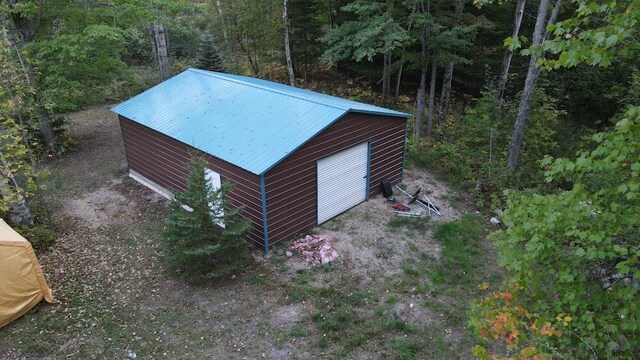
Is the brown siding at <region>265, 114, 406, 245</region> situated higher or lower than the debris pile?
higher

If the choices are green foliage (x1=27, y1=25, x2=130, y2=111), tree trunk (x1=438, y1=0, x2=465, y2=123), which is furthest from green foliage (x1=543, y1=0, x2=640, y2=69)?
green foliage (x1=27, y1=25, x2=130, y2=111)

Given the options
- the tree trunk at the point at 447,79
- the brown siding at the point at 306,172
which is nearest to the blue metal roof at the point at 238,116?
the brown siding at the point at 306,172

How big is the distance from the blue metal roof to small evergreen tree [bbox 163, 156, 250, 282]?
1099mm

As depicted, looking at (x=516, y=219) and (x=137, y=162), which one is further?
(x=137, y=162)

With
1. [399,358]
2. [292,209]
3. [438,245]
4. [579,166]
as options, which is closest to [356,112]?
[292,209]

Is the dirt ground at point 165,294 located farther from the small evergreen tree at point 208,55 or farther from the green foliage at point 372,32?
the small evergreen tree at point 208,55

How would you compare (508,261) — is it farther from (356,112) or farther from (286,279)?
(356,112)

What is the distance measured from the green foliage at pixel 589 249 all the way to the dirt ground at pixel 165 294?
3.15 meters

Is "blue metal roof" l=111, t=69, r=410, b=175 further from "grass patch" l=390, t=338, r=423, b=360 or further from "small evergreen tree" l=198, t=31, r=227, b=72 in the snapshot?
"small evergreen tree" l=198, t=31, r=227, b=72

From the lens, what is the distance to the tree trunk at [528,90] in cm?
1156

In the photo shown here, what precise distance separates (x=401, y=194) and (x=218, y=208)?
20.0ft

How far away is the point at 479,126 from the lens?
1365 cm

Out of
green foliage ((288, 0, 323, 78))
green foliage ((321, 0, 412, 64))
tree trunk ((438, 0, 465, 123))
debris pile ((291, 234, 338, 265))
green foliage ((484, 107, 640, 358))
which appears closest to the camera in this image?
green foliage ((484, 107, 640, 358))

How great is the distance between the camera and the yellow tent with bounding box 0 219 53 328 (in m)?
7.24
